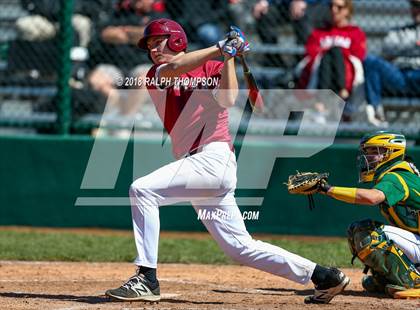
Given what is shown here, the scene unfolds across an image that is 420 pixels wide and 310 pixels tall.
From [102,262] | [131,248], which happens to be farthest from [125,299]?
[131,248]

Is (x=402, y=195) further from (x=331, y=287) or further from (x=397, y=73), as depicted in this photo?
(x=397, y=73)

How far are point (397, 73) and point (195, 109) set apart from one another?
17.1ft

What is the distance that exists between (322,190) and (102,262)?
9.98ft

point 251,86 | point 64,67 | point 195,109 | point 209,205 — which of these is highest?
point 64,67

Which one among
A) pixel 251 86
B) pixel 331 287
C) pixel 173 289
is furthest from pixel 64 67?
pixel 331 287

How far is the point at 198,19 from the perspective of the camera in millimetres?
10875

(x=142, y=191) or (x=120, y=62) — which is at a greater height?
(x=120, y=62)

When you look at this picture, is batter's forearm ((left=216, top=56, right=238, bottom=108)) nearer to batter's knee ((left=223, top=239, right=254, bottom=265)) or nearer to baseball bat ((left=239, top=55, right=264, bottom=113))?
baseball bat ((left=239, top=55, right=264, bottom=113))

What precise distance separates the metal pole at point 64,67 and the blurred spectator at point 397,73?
12.0ft

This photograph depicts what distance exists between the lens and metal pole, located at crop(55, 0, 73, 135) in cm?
1006

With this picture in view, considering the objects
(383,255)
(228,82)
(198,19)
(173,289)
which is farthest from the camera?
(198,19)

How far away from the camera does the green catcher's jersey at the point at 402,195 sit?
5.72m

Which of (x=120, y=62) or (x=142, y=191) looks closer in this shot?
(x=142, y=191)

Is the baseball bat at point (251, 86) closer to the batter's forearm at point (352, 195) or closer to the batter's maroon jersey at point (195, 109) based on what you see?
the batter's maroon jersey at point (195, 109)
